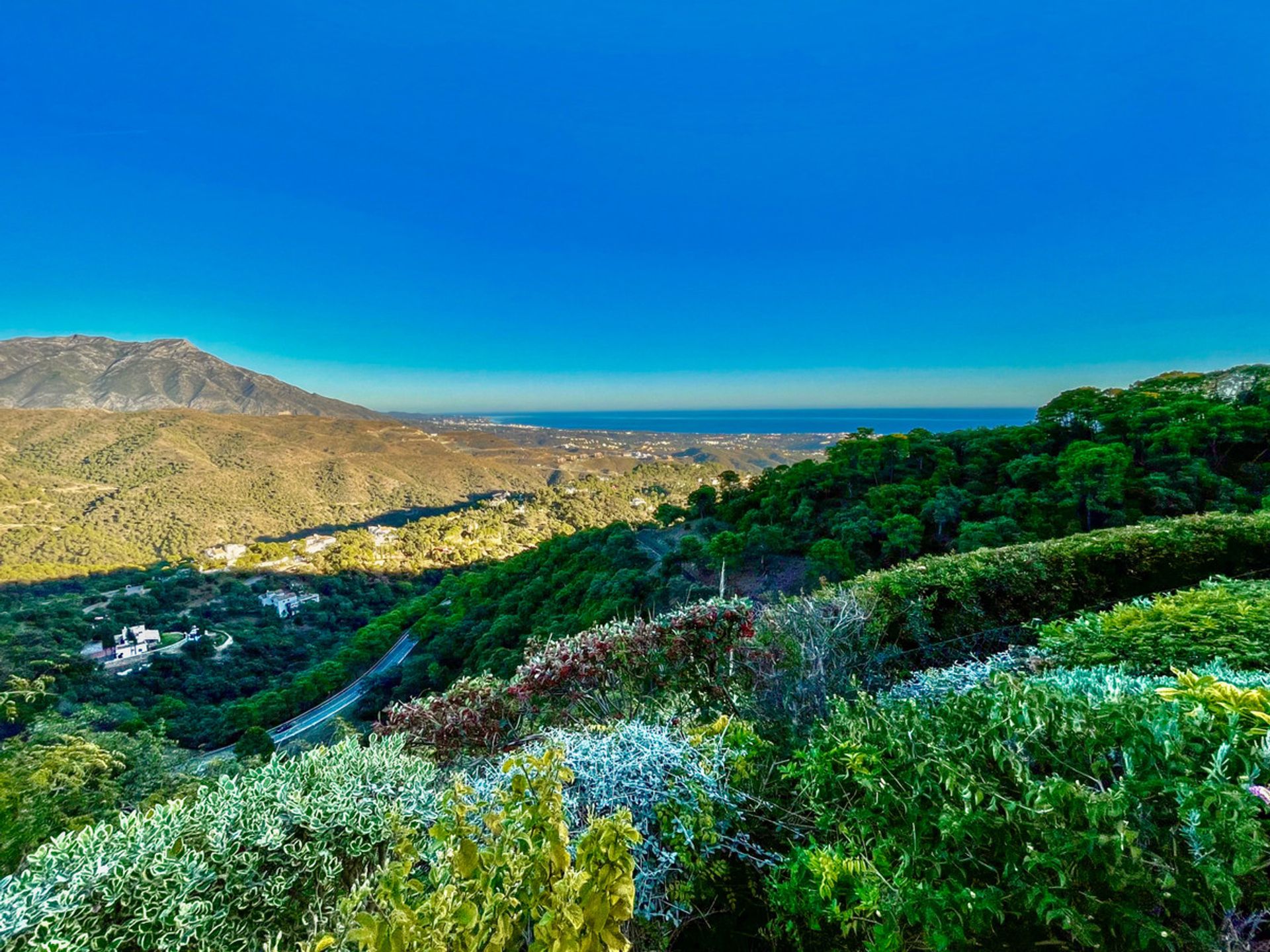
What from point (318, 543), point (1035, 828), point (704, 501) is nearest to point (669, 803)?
point (1035, 828)

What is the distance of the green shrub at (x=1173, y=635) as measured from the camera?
258cm

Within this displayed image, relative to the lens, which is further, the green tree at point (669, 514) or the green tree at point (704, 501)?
the green tree at point (669, 514)

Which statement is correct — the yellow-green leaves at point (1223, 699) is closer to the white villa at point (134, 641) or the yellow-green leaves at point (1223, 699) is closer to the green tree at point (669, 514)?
the green tree at point (669, 514)

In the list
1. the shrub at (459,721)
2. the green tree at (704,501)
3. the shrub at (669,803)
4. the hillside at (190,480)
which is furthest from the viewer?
the hillside at (190,480)

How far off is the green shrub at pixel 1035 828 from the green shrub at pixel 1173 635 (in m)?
1.38

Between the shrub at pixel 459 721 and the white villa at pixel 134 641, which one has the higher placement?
the shrub at pixel 459 721

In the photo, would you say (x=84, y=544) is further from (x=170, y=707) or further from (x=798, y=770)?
(x=798, y=770)

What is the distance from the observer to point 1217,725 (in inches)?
55.0

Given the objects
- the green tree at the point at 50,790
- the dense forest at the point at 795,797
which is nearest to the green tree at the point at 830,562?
the dense forest at the point at 795,797

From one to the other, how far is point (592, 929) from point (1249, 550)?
747 cm

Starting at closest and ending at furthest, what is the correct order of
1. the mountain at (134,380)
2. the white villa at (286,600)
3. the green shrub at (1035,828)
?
the green shrub at (1035,828) < the white villa at (286,600) < the mountain at (134,380)

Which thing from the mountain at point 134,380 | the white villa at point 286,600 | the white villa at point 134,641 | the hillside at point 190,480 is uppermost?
the mountain at point 134,380

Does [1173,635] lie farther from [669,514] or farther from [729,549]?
[669,514]

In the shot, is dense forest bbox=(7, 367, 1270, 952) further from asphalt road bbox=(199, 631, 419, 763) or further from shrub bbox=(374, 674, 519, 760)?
asphalt road bbox=(199, 631, 419, 763)
